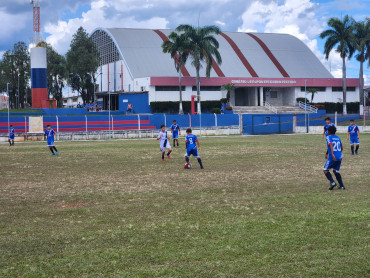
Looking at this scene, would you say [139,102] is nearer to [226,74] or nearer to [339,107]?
[226,74]

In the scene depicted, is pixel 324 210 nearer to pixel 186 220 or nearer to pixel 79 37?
pixel 186 220

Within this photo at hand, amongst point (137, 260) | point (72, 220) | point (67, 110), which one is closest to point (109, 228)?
point (72, 220)

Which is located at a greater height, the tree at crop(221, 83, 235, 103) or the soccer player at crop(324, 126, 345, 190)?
the tree at crop(221, 83, 235, 103)

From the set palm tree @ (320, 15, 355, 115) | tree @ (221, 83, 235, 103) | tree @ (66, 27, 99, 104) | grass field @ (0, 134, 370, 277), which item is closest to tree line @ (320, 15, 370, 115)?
palm tree @ (320, 15, 355, 115)

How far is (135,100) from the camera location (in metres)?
67.5

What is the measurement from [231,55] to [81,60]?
2411 centimetres

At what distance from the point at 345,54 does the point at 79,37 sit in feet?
130

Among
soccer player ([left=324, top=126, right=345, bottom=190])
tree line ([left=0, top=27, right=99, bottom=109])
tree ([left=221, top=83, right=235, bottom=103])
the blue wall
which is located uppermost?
tree line ([left=0, top=27, right=99, bottom=109])

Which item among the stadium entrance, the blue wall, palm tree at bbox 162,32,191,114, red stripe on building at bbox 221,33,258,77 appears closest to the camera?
palm tree at bbox 162,32,191,114

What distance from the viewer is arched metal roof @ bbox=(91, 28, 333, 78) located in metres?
72.7

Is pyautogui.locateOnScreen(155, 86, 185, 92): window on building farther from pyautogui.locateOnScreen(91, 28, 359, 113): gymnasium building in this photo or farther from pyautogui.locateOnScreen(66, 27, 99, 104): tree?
pyautogui.locateOnScreen(66, 27, 99, 104): tree

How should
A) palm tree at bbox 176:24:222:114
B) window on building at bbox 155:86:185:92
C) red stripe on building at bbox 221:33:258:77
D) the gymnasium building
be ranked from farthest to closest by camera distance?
red stripe on building at bbox 221:33:258:77
the gymnasium building
window on building at bbox 155:86:185:92
palm tree at bbox 176:24:222:114

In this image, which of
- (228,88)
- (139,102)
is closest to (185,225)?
(139,102)

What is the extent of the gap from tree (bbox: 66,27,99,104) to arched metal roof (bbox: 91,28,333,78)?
13.7ft
